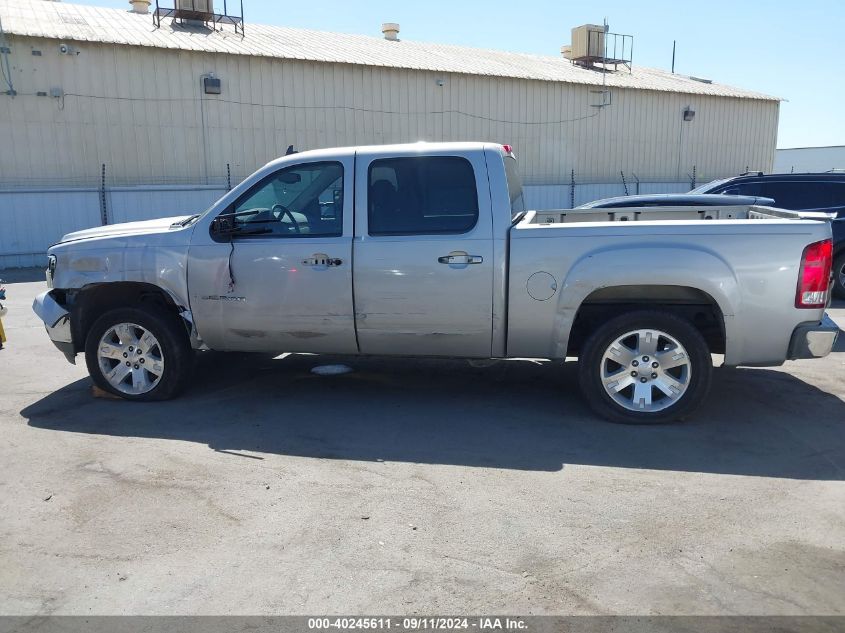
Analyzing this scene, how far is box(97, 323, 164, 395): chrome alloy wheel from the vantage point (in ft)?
19.9

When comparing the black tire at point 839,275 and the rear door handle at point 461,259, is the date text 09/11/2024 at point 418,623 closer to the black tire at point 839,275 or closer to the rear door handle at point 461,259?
the rear door handle at point 461,259

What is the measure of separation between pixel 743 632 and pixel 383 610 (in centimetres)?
148

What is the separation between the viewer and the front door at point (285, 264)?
5.62 meters

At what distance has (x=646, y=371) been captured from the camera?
5.38m

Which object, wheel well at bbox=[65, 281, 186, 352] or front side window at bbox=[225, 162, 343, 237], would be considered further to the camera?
wheel well at bbox=[65, 281, 186, 352]

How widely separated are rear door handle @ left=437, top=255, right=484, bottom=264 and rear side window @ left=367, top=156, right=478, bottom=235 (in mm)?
201

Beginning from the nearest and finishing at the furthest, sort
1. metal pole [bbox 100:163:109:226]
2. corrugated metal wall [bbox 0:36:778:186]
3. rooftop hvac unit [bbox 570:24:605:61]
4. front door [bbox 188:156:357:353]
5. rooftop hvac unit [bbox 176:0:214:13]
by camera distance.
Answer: front door [bbox 188:156:357:353]
metal pole [bbox 100:163:109:226]
corrugated metal wall [bbox 0:36:778:186]
rooftop hvac unit [bbox 176:0:214:13]
rooftop hvac unit [bbox 570:24:605:61]

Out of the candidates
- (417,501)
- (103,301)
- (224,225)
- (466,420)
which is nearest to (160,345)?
(103,301)

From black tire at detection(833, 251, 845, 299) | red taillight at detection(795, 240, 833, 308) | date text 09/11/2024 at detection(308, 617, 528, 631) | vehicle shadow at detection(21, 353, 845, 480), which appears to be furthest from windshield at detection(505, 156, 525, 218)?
black tire at detection(833, 251, 845, 299)

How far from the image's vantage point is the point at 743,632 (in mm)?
3000

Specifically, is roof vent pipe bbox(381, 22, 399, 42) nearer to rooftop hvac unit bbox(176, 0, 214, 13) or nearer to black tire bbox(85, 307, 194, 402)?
rooftop hvac unit bbox(176, 0, 214, 13)

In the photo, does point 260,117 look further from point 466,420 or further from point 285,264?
point 466,420

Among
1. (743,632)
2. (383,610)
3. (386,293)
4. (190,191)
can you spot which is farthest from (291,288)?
(190,191)

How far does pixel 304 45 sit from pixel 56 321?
52.7 feet
